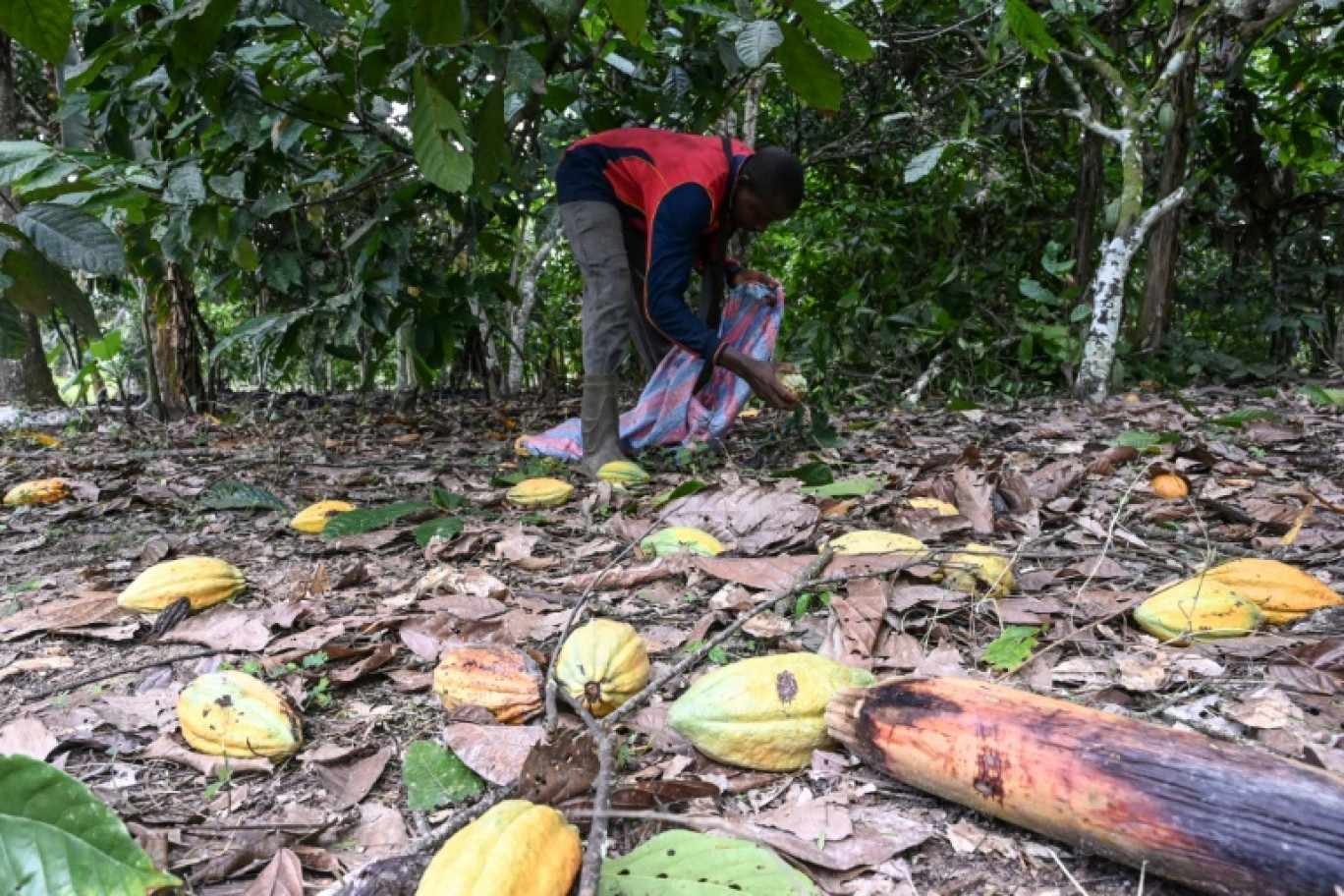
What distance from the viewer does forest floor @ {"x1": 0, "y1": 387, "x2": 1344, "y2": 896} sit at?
3.23 ft

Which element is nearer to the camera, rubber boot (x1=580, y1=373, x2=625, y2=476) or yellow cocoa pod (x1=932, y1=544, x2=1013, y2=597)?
yellow cocoa pod (x1=932, y1=544, x2=1013, y2=597)

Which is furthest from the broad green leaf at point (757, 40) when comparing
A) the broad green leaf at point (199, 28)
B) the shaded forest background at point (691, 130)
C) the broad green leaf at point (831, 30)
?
the broad green leaf at point (199, 28)

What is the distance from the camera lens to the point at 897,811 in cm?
100

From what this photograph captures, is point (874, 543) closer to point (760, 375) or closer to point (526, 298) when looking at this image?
point (760, 375)

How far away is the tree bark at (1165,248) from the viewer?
4.48 metres

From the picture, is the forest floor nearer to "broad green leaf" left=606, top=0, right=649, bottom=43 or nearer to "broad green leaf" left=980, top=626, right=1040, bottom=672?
"broad green leaf" left=980, top=626, right=1040, bottom=672

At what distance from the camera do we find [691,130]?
A: 358 centimetres

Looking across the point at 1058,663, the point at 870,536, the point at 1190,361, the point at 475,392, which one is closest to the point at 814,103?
the point at 870,536

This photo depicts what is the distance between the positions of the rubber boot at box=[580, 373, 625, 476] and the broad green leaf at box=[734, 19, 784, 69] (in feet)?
5.08

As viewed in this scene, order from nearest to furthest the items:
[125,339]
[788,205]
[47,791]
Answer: [47,791]
[788,205]
[125,339]

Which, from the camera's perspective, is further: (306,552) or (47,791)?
(306,552)

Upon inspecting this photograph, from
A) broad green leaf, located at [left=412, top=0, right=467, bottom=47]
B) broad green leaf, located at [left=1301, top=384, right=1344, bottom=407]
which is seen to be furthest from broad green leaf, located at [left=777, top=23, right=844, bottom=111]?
broad green leaf, located at [left=1301, top=384, right=1344, bottom=407]

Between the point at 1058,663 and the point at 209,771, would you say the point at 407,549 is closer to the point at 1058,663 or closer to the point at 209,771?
the point at 209,771

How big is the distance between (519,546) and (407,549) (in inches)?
12.5
